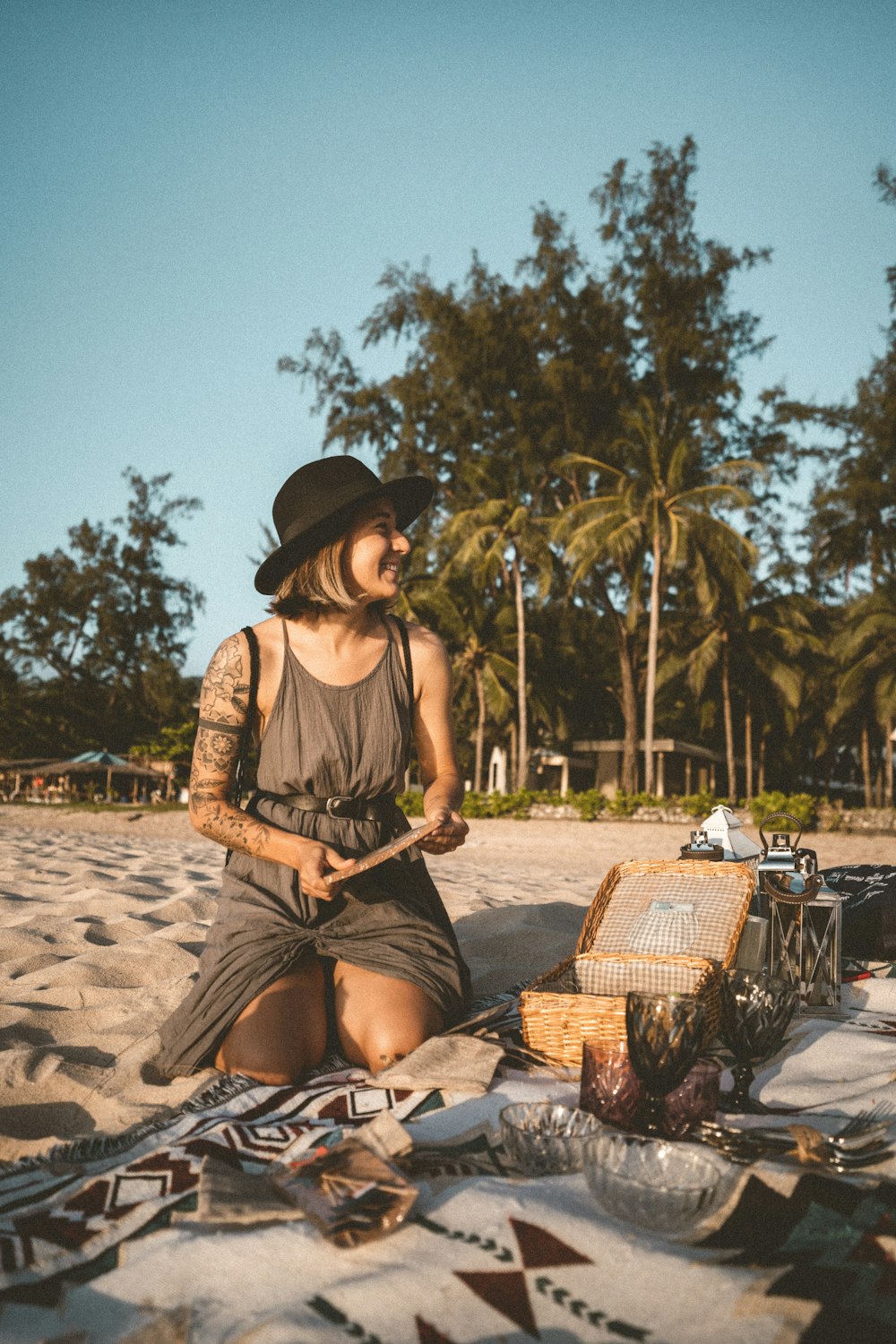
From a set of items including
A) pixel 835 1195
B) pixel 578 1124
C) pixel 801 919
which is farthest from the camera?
pixel 801 919

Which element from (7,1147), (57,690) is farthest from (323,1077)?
(57,690)

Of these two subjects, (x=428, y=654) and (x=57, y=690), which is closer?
→ (x=428, y=654)

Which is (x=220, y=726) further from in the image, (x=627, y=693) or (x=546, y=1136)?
(x=627, y=693)

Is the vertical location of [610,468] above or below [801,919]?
above

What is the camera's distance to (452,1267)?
1.28 metres

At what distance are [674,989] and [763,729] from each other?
37947mm

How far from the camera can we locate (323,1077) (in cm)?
243

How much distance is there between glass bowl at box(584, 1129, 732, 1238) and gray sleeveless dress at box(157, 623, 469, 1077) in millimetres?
1118

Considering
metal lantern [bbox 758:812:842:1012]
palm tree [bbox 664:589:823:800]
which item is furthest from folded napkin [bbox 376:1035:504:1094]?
palm tree [bbox 664:589:823:800]

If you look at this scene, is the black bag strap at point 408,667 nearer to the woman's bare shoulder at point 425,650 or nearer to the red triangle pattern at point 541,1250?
the woman's bare shoulder at point 425,650

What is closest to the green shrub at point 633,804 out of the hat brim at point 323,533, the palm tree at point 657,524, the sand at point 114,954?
the palm tree at point 657,524

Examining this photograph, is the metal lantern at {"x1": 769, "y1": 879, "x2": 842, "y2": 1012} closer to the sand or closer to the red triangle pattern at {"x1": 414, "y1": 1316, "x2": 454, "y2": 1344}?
the sand

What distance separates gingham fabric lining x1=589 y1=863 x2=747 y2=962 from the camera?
2.78 meters

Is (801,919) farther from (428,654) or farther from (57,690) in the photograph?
(57,690)
